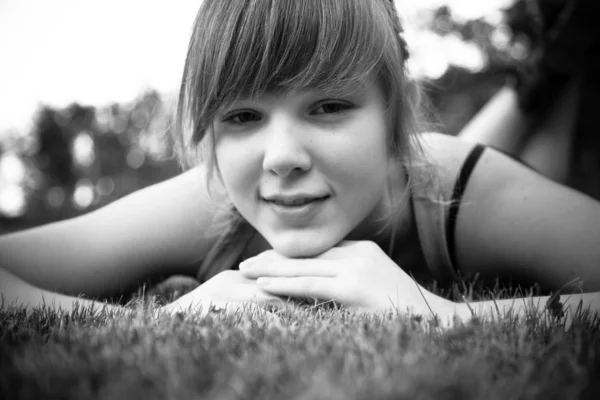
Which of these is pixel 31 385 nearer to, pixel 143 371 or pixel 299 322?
pixel 143 371

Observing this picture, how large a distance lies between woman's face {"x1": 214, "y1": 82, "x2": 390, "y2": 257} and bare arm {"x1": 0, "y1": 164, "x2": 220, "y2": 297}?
61 cm

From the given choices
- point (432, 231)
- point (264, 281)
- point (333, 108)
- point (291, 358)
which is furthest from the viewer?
point (432, 231)

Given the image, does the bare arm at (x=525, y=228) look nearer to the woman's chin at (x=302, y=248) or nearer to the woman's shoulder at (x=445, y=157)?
the woman's shoulder at (x=445, y=157)

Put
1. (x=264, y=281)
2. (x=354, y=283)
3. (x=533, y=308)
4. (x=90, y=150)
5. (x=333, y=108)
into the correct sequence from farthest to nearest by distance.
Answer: (x=90, y=150)
(x=333, y=108)
(x=264, y=281)
(x=354, y=283)
(x=533, y=308)

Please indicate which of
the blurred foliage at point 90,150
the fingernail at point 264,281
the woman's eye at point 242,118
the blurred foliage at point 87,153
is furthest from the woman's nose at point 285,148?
the blurred foliage at point 90,150

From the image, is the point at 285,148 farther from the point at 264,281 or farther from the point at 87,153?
the point at 87,153


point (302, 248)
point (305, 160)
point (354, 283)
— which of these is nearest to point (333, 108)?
point (305, 160)

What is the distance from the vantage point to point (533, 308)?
1.62 m

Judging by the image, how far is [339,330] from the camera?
139cm

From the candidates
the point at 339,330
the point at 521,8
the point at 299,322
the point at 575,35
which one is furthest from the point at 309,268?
the point at 521,8

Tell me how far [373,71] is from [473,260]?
1.12m

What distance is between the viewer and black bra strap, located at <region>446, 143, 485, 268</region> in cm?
256

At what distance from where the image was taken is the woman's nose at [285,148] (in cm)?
193

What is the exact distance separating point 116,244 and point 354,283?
4.38ft
